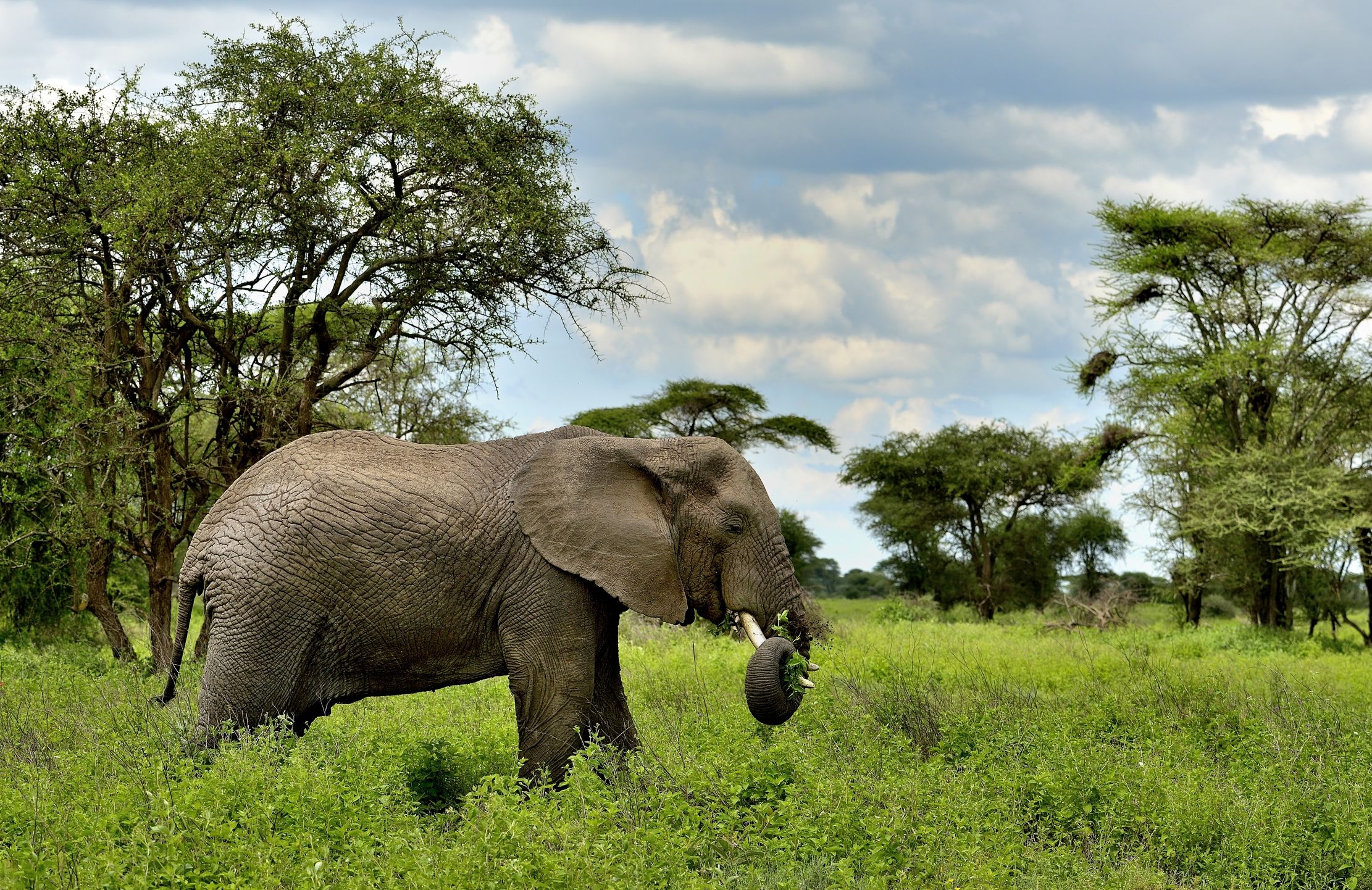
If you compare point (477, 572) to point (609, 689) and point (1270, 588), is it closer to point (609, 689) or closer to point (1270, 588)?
point (609, 689)

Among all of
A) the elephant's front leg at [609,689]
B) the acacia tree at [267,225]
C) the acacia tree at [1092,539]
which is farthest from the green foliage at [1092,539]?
the elephant's front leg at [609,689]

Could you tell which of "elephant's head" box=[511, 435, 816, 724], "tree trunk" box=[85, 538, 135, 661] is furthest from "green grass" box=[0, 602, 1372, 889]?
"tree trunk" box=[85, 538, 135, 661]

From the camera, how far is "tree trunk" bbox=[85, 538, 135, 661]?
16.6m

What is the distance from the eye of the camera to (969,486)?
1837 inches

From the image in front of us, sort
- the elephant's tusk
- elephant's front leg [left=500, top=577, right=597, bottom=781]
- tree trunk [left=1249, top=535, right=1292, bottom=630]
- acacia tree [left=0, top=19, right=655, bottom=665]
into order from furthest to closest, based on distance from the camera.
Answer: tree trunk [left=1249, top=535, right=1292, bottom=630] → acacia tree [left=0, top=19, right=655, bottom=665] → the elephant's tusk → elephant's front leg [left=500, top=577, right=597, bottom=781]

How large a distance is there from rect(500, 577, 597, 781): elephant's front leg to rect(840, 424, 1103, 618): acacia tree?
38.3 metres

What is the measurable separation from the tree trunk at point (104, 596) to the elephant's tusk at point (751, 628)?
11.0m

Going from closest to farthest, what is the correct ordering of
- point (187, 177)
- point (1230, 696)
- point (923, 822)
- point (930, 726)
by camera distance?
1. point (923, 822)
2. point (930, 726)
3. point (1230, 696)
4. point (187, 177)

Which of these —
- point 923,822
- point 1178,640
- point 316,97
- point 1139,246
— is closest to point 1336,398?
point 1139,246

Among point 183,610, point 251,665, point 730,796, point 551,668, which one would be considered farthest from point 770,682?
point 183,610

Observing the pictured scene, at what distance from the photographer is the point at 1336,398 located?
102ft

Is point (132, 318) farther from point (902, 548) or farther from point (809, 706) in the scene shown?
point (902, 548)

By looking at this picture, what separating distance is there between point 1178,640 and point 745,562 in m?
20.3

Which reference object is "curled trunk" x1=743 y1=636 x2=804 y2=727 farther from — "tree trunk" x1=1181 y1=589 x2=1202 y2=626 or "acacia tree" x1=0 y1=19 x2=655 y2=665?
"tree trunk" x1=1181 y1=589 x2=1202 y2=626
